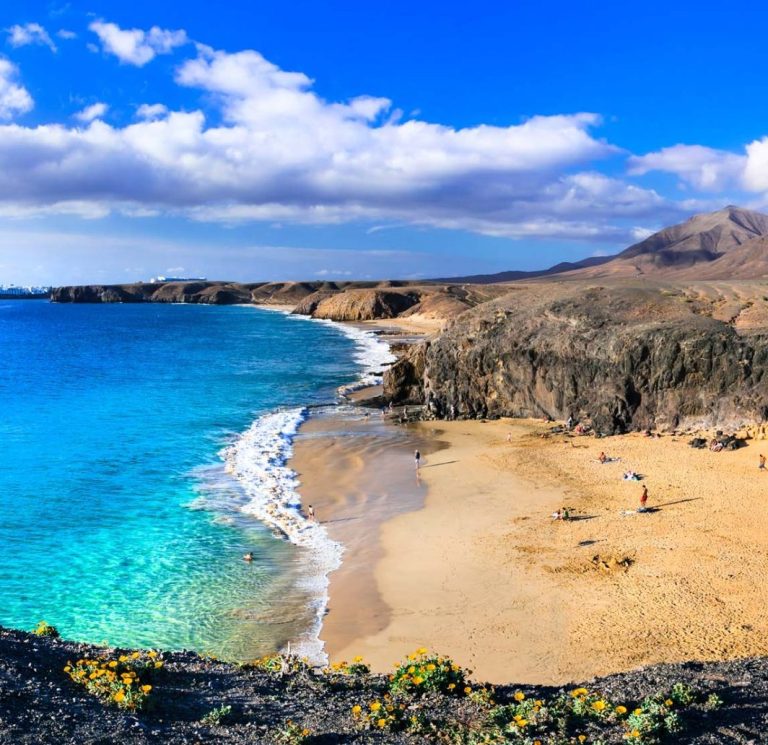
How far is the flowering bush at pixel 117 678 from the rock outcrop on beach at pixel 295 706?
0.16 meters

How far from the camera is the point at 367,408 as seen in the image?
4769 cm

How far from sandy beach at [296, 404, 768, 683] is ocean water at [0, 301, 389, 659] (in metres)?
1.96

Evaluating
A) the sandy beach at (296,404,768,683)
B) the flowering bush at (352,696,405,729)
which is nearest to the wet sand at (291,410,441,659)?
the sandy beach at (296,404,768,683)

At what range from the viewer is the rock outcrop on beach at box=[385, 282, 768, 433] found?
35219 mm

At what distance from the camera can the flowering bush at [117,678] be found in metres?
9.48

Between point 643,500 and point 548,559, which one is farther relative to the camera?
point 643,500

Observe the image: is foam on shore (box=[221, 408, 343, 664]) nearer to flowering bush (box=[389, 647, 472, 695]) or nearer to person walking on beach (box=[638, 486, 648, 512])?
flowering bush (box=[389, 647, 472, 695])

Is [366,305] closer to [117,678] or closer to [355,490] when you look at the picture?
→ [355,490]

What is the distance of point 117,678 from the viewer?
1003cm

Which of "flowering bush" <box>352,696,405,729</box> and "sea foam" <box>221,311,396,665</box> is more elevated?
"flowering bush" <box>352,696,405,729</box>

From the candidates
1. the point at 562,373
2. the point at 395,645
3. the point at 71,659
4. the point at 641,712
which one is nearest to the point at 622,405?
the point at 562,373

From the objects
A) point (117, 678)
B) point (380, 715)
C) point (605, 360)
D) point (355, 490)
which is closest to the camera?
point (380, 715)

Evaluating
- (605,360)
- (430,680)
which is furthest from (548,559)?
(605,360)

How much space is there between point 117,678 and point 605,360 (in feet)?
109
